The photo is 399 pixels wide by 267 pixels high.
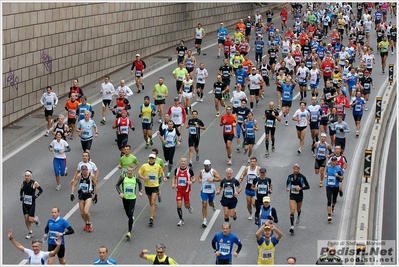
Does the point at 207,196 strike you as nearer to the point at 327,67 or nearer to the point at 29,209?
the point at 29,209

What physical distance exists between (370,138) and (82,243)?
1160 cm

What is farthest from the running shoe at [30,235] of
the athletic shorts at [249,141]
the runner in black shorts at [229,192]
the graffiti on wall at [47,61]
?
the graffiti on wall at [47,61]

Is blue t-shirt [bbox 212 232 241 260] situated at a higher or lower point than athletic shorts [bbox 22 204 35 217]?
higher

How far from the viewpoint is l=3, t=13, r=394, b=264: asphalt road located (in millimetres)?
18031

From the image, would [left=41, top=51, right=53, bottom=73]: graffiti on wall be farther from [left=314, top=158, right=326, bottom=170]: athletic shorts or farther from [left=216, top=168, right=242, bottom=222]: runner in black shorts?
[left=216, top=168, right=242, bottom=222]: runner in black shorts

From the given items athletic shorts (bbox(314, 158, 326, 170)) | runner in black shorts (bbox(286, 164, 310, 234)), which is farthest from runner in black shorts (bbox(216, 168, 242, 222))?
athletic shorts (bbox(314, 158, 326, 170))

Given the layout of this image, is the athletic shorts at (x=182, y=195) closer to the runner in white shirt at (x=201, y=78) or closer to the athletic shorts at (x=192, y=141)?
the athletic shorts at (x=192, y=141)

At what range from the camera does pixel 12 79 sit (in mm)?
27422

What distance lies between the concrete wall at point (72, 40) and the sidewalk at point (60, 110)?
25 cm

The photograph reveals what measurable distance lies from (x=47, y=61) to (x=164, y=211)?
1103 centimetres

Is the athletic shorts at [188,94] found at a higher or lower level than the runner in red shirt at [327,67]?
lower

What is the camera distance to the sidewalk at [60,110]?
25891 millimetres

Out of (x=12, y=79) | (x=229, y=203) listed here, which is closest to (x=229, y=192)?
(x=229, y=203)

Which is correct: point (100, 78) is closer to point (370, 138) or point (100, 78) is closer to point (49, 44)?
point (49, 44)
